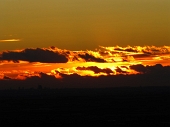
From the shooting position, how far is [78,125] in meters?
74.7

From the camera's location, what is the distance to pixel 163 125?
7125 cm

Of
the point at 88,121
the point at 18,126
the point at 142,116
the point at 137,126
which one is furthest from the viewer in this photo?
the point at 142,116

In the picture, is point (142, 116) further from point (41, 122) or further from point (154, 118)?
point (41, 122)

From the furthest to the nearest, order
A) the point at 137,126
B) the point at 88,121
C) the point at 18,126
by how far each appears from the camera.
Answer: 1. the point at 88,121
2. the point at 18,126
3. the point at 137,126

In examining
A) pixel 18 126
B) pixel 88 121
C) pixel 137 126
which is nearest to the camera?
pixel 137 126

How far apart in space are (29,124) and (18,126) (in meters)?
3.27

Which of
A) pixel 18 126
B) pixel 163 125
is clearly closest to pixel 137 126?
pixel 163 125

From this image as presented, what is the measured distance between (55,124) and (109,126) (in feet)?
27.3

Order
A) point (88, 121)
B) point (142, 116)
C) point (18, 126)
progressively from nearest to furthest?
1. point (18, 126)
2. point (88, 121)
3. point (142, 116)

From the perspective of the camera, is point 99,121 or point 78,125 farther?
point 99,121

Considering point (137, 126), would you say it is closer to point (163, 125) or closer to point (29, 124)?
point (163, 125)

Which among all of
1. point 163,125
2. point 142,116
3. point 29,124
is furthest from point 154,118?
point 29,124

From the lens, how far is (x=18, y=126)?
249 ft

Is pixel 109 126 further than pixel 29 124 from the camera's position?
No
